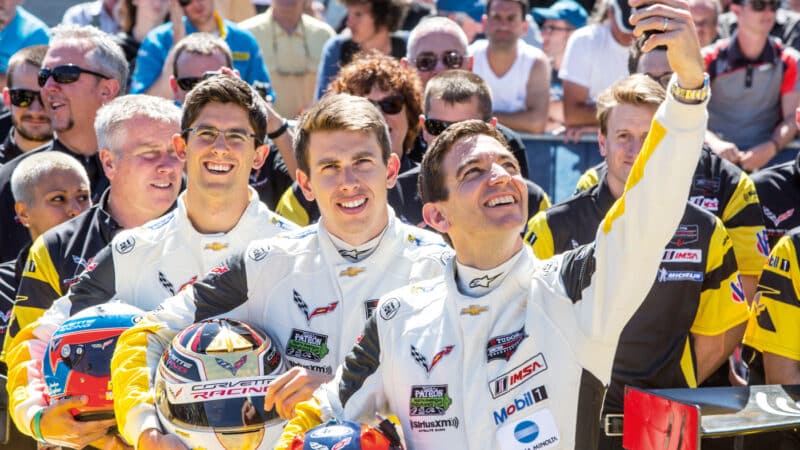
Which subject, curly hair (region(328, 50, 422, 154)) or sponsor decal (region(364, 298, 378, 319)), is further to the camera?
curly hair (region(328, 50, 422, 154))

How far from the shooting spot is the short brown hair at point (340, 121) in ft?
14.2

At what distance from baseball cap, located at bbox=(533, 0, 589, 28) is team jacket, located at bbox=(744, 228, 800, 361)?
5727mm

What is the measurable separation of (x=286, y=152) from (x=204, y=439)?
123 inches

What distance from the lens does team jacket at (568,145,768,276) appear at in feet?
19.0

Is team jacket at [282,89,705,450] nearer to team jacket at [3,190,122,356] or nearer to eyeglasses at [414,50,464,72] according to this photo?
team jacket at [3,190,122,356]

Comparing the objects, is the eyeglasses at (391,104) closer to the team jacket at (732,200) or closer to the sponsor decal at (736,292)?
A: the team jacket at (732,200)

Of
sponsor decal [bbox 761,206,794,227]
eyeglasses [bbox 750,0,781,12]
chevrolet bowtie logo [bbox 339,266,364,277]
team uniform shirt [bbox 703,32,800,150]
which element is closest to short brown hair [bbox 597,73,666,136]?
sponsor decal [bbox 761,206,794,227]

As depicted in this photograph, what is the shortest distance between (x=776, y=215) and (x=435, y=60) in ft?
7.50

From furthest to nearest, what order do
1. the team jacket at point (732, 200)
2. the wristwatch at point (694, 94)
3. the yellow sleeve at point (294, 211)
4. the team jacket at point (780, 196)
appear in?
the team jacket at point (780, 196)
the yellow sleeve at point (294, 211)
the team jacket at point (732, 200)
the wristwatch at point (694, 94)

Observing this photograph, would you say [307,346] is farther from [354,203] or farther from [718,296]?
[718,296]

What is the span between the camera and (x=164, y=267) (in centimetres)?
481

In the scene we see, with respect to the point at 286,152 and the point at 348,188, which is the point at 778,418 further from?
the point at 286,152

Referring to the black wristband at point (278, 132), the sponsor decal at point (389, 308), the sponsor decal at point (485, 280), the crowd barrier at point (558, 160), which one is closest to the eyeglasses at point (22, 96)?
the black wristband at point (278, 132)

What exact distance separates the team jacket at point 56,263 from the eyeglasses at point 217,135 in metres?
0.85
